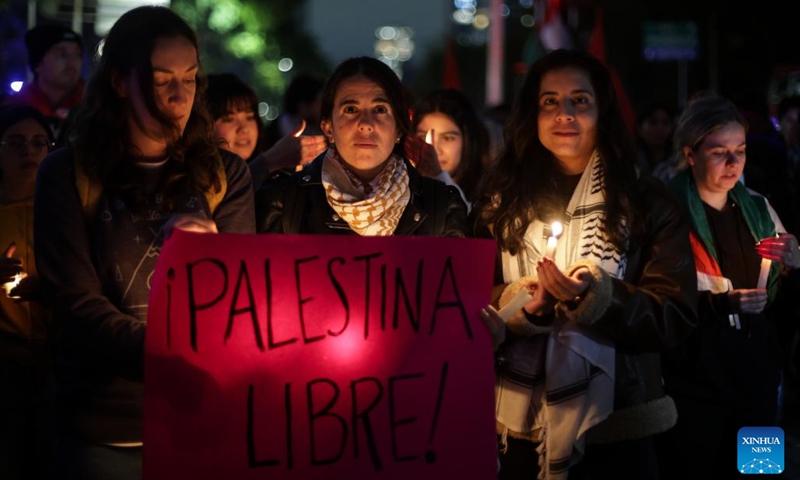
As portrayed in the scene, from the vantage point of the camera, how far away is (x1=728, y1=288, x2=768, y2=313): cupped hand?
4461 millimetres

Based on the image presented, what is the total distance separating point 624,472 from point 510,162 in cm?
119

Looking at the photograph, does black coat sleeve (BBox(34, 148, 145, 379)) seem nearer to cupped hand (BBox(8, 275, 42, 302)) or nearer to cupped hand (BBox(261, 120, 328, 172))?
cupped hand (BBox(8, 275, 42, 302))

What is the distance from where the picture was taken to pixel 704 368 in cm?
459

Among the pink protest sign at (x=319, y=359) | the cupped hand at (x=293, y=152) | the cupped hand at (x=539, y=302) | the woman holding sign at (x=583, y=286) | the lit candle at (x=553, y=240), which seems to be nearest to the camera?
the pink protest sign at (x=319, y=359)

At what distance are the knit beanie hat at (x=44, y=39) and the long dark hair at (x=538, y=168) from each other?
3.45 metres

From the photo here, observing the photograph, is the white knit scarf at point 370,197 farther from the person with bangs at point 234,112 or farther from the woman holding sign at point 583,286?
the person with bangs at point 234,112

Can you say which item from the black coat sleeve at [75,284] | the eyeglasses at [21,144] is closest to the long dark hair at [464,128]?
the eyeglasses at [21,144]

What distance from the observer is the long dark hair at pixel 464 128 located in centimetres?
569

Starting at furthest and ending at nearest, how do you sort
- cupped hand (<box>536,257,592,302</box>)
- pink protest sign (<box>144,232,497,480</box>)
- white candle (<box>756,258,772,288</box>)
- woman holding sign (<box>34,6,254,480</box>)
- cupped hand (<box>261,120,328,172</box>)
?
white candle (<box>756,258,772,288</box>) < cupped hand (<box>261,120,328,172</box>) < cupped hand (<box>536,257,592,302</box>) < woman holding sign (<box>34,6,254,480</box>) < pink protest sign (<box>144,232,497,480</box>)

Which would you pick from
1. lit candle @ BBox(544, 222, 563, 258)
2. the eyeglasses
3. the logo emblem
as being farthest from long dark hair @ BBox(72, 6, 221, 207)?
the logo emblem

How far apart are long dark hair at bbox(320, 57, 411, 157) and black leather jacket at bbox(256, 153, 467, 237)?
0.59 feet

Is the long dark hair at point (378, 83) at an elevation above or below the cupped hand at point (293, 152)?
above

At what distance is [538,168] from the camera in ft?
12.3

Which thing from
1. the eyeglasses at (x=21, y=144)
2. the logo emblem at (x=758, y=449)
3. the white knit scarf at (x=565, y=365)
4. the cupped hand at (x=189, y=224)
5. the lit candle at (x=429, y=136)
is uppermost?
the lit candle at (x=429, y=136)
